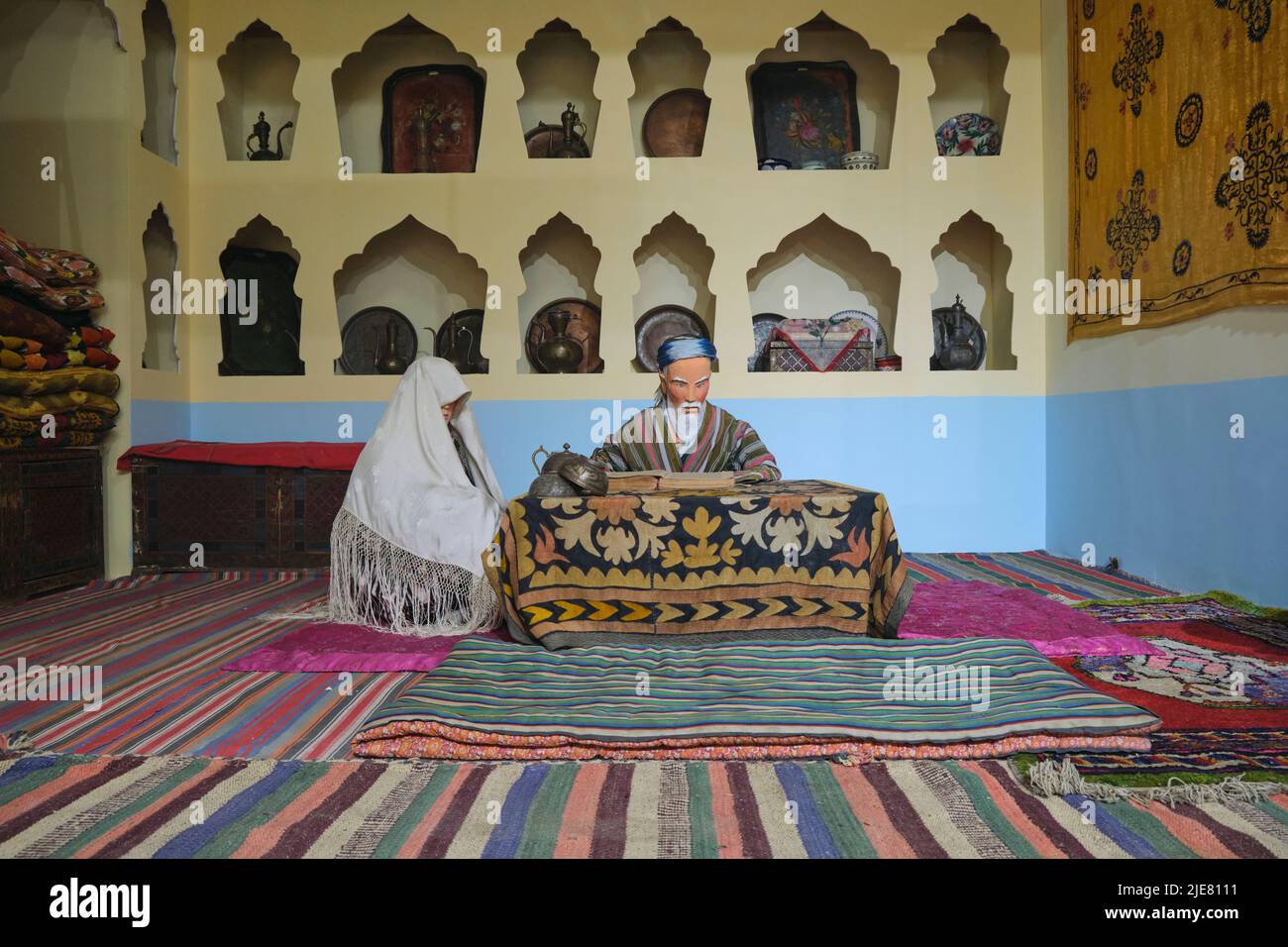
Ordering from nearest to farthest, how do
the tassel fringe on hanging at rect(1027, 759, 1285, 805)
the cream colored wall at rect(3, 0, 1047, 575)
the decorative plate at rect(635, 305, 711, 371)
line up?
the tassel fringe on hanging at rect(1027, 759, 1285, 805) → the cream colored wall at rect(3, 0, 1047, 575) → the decorative plate at rect(635, 305, 711, 371)

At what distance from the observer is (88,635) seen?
3223mm

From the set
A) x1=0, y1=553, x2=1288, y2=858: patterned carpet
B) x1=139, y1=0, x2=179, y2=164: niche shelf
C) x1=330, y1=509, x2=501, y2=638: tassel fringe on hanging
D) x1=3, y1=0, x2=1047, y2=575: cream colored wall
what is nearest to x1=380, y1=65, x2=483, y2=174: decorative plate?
x1=3, y1=0, x2=1047, y2=575: cream colored wall

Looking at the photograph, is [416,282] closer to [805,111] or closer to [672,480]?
[805,111]

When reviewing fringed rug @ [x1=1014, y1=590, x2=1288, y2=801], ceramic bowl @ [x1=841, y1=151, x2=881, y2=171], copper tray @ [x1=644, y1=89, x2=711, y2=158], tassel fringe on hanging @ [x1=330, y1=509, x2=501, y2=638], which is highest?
copper tray @ [x1=644, y1=89, x2=711, y2=158]

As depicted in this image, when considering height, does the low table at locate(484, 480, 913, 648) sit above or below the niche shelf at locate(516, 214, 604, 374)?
below

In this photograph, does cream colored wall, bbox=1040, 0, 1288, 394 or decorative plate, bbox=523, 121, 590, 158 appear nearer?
cream colored wall, bbox=1040, 0, 1288, 394

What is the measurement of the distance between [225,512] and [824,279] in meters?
3.84

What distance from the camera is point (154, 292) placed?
520 cm

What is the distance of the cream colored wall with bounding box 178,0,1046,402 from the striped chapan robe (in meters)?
1.68

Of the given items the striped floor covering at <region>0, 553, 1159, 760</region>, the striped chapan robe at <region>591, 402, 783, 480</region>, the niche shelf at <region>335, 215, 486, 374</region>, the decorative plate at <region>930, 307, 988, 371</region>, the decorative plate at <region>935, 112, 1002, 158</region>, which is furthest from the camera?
the niche shelf at <region>335, 215, 486, 374</region>

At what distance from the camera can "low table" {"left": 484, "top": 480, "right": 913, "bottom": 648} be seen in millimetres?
2738

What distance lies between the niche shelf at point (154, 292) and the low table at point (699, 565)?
357 centimetres

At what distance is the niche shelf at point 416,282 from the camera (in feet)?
19.6

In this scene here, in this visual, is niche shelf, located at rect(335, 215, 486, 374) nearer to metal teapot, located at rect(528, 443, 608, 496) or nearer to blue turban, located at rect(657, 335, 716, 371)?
Result: blue turban, located at rect(657, 335, 716, 371)
